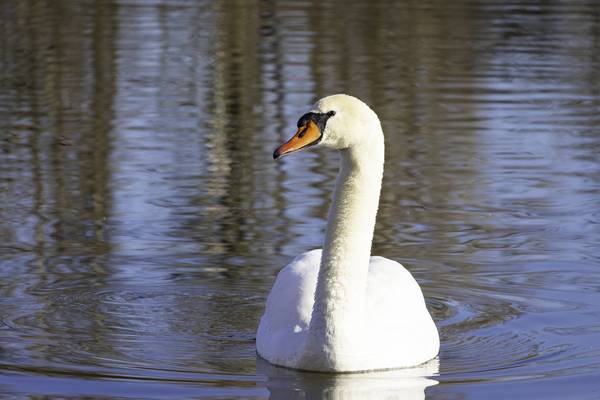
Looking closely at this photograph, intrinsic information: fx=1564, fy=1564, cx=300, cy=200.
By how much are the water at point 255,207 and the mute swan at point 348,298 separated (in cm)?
12

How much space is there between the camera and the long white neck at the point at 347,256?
24.0ft

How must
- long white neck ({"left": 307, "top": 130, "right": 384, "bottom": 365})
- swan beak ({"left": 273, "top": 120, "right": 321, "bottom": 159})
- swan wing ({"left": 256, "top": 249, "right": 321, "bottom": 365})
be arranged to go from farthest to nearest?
swan wing ({"left": 256, "top": 249, "right": 321, "bottom": 365}) < long white neck ({"left": 307, "top": 130, "right": 384, "bottom": 365}) < swan beak ({"left": 273, "top": 120, "right": 321, "bottom": 159})

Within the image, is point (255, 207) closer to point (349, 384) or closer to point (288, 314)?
point (288, 314)

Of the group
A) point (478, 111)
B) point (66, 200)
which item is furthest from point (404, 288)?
point (478, 111)

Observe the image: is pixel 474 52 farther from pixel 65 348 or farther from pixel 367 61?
pixel 65 348

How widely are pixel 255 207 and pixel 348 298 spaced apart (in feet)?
15.2

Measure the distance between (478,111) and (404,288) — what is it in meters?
9.86

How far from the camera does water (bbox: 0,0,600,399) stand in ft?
25.3

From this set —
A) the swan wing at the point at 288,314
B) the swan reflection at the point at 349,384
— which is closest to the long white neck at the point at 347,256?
the swan reflection at the point at 349,384

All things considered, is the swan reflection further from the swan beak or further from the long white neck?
the swan beak

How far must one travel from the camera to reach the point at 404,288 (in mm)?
7957

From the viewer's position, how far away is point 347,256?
24.3 feet

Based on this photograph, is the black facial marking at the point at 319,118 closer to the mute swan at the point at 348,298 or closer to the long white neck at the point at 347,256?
the mute swan at the point at 348,298

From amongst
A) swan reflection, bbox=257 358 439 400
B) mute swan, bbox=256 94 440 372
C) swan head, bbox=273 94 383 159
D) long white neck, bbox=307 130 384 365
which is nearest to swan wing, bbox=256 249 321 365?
mute swan, bbox=256 94 440 372
